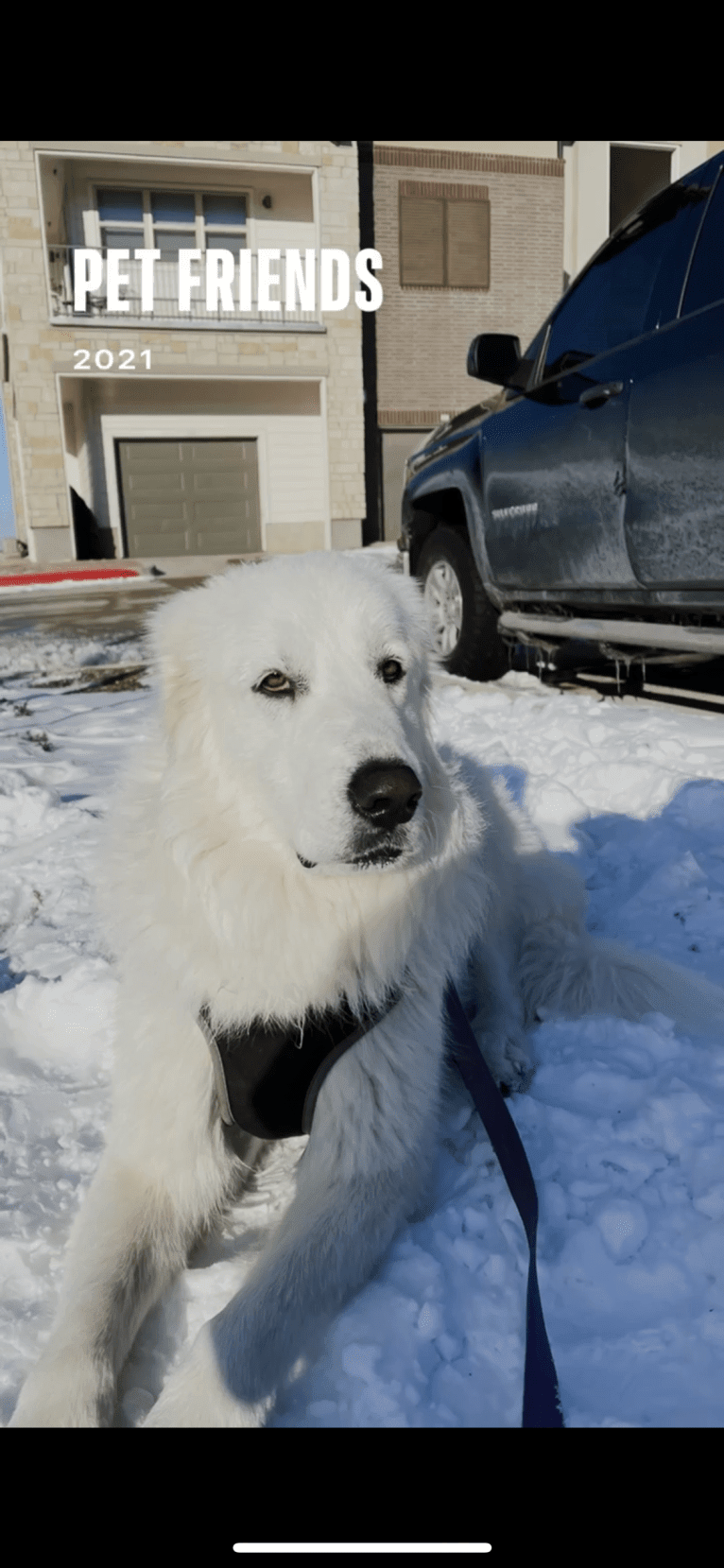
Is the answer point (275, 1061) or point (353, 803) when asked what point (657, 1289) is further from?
point (353, 803)

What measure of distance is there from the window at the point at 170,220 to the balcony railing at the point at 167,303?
49cm

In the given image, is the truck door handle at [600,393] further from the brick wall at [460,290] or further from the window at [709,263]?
the brick wall at [460,290]

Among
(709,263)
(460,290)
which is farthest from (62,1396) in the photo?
(460,290)

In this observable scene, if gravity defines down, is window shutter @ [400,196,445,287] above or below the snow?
above

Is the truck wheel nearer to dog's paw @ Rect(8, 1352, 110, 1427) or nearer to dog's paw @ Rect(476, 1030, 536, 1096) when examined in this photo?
dog's paw @ Rect(476, 1030, 536, 1096)

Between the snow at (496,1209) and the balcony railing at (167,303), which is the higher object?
the balcony railing at (167,303)

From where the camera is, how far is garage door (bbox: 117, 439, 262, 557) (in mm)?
21328

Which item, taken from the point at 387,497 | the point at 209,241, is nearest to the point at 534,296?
the point at 387,497

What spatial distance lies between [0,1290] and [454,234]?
2472 cm

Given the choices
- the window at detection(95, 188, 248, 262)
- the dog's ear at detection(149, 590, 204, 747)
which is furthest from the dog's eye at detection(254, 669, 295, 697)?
the window at detection(95, 188, 248, 262)

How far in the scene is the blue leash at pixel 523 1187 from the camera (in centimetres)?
132

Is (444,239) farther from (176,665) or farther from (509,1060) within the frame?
(509,1060)

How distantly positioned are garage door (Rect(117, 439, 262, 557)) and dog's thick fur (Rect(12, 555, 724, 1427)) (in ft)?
67.2

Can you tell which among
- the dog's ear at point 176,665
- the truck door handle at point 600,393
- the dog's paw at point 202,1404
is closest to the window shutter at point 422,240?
the truck door handle at point 600,393
